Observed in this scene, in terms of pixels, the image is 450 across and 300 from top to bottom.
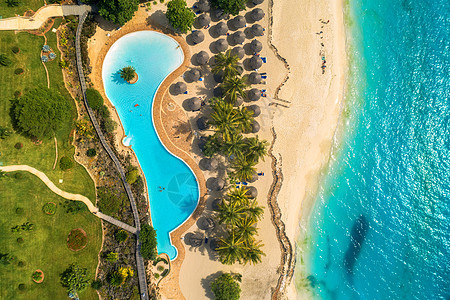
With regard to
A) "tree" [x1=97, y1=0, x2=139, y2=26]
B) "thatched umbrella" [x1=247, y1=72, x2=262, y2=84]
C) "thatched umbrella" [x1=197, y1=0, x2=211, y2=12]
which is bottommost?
"tree" [x1=97, y1=0, x2=139, y2=26]

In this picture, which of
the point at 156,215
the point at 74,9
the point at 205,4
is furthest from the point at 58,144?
the point at 205,4

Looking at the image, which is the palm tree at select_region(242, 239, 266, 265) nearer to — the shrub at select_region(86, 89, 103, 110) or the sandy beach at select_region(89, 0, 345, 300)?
the sandy beach at select_region(89, 0, 345, 300)


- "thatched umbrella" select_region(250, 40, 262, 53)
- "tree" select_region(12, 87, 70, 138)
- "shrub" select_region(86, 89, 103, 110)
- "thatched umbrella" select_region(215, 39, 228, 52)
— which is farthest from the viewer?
"thatched umbrella" select_region(250, 40, 262, 53)

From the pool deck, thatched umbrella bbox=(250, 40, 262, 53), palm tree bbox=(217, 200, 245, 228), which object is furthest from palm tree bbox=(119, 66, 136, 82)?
palm tree bbox=(217, 200, 245, 228)

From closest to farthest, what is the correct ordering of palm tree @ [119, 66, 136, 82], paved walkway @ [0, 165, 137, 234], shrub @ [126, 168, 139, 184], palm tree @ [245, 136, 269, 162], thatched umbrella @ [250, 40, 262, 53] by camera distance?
paved walkway @ [0, 165, 137, 234], palm tree @ [245, 136, 269, 162], shrub @ [126, 168, 139, 184], palm tree @ [119, 66, 136, 82], thatched umbrella @ [250, 40, 262, 53]

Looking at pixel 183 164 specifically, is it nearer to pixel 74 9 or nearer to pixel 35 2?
pixel 74 9

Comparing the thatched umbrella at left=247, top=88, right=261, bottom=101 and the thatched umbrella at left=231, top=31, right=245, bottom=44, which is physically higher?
the thatched umbrella at left=231, top=31, right=245, bottom=44

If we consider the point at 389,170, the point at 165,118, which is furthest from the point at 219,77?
the point at 389,170
